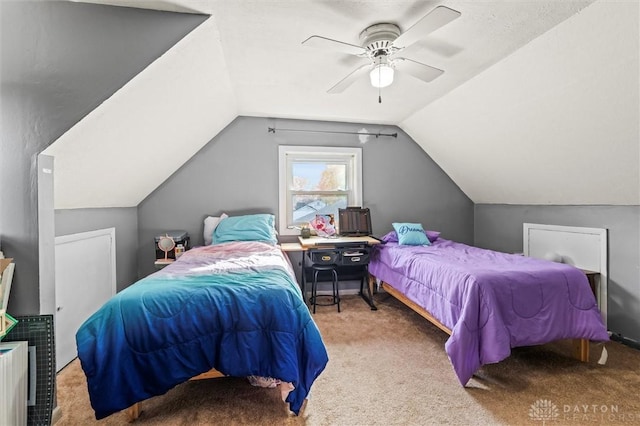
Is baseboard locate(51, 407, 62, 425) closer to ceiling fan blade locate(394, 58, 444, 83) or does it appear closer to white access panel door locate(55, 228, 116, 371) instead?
white access panel door locate(55, 228, 116, 371)

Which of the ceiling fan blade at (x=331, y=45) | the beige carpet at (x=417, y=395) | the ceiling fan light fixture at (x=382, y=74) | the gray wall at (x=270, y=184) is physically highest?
the ceiling fan blade at (x=331, y=45)

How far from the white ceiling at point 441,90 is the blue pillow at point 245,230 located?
0.89 metres

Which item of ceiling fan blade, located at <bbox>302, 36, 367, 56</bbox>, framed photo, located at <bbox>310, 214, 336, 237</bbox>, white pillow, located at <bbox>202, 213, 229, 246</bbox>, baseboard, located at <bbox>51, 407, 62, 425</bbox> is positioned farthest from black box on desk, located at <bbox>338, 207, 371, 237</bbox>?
baseboard, located at <bbox>51, 407, 62, 425</bbox>

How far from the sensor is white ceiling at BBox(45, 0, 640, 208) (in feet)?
5.58

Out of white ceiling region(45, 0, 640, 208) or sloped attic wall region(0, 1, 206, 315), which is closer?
sloped attic wall region(0, 1, 206, 315)

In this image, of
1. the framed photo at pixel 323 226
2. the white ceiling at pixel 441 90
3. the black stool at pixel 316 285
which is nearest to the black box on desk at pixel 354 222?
the framed photo at pixel 323 226

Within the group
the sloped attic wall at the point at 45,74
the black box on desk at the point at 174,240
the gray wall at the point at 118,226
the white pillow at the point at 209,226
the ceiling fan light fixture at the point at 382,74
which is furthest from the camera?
the white pillow at the point at 209,226

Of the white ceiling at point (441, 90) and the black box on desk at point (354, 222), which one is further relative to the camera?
the black box on desk at point (354, 222)

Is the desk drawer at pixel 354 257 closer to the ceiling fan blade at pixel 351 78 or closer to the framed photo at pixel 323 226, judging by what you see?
the framed photo at pixel 323 226

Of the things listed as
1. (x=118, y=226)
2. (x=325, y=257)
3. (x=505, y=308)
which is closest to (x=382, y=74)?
(x=505, y=308)

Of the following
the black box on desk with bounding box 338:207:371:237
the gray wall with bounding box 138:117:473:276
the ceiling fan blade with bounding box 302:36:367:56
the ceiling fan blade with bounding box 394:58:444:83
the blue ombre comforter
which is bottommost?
the blue ombre comforter

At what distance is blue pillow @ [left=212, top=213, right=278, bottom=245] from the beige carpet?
1.40m

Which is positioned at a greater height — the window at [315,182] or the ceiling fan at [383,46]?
the ceiling fan at [383,46]

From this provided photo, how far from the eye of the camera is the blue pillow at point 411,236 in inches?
129
